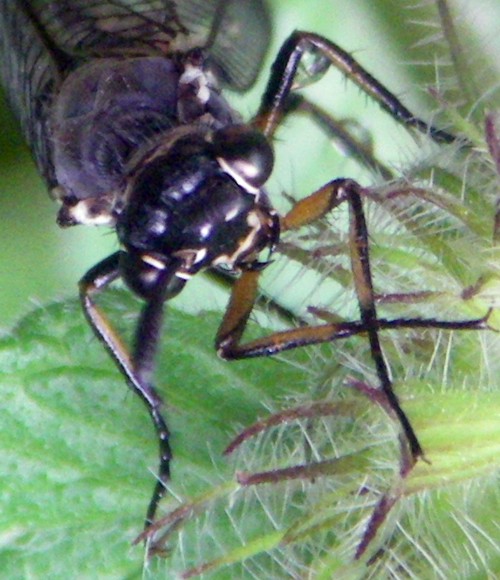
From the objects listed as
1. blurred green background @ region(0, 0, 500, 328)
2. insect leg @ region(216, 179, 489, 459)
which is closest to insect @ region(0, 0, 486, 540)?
insect leg @ region(216, 179, 489, 459)

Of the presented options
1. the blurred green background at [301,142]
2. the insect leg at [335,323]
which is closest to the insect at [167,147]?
the insect leg at [335,323]

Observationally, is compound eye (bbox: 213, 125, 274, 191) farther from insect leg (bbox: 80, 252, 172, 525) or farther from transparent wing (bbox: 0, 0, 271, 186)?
transparent wing (bbox: 0, 0, 271, 186)

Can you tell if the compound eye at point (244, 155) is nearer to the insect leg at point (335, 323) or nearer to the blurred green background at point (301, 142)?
the insect leg at point (335, 323)

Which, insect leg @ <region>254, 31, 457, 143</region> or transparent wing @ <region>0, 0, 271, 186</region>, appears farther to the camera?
transparent wing @ <region>0, 0, 271, 186</region>

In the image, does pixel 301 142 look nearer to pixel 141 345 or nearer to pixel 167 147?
pixel 167 147

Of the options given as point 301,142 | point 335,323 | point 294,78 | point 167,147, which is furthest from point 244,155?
point 301,142

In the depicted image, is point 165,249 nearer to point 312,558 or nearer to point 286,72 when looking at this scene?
point 312,558
